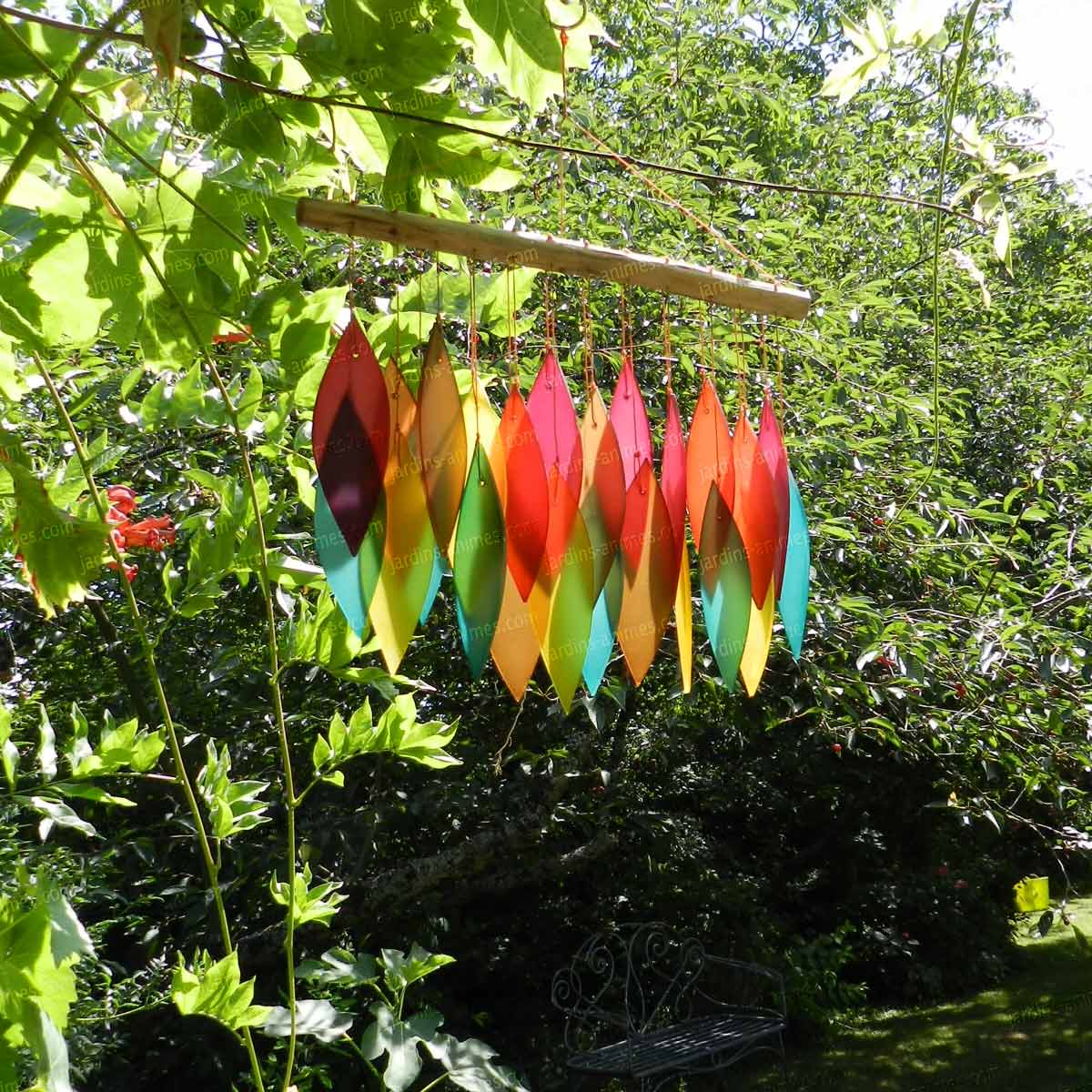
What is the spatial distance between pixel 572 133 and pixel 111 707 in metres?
2.24

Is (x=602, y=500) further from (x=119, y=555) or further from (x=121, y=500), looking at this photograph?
(x=121, y=500)

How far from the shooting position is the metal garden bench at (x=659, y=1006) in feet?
14.5

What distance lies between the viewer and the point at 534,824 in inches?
151

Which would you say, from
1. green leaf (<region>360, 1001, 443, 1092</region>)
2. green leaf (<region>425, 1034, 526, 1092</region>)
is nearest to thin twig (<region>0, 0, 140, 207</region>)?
green leaf (<region>360, 1001, 443, 1092</region>)

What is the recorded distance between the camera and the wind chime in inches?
23.5

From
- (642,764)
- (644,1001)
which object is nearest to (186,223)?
(642,764)

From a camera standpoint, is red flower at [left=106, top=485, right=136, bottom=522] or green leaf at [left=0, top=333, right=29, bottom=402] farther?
red flower at [left=106, top=485, right=136, bottom=522]

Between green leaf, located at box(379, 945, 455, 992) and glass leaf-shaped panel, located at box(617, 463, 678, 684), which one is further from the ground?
glass leaf-shaped panel, located at box(617, 463, 678, 684)

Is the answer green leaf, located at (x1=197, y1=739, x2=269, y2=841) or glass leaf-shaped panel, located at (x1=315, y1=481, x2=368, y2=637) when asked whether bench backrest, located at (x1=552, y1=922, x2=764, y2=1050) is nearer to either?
green leaf, located at (x1=197, y1=739, x2=269, y2=841)

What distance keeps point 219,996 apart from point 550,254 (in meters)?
0.68

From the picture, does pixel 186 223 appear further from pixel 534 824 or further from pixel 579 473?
pixel 534 824

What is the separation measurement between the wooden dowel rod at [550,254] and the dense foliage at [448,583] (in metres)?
0.06

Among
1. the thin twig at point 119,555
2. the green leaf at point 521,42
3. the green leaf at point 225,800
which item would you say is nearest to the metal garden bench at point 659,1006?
the green leaf at point 225,800

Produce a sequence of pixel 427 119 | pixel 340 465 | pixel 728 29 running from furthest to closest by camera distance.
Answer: pixel 728 29 < pixel 427 119 < pixel 340 465
